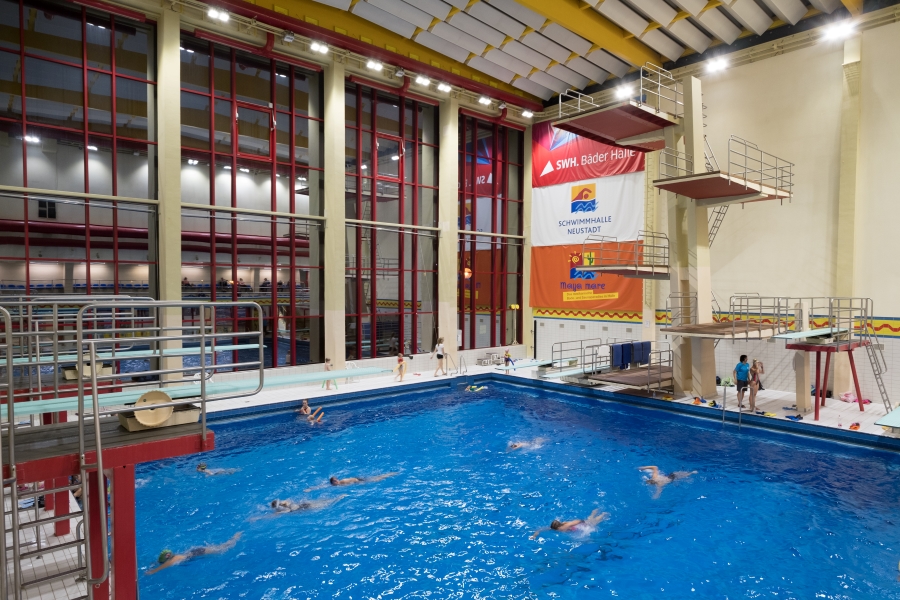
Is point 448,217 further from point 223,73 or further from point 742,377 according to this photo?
point 742,377

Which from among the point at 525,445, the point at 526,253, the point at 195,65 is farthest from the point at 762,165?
the point at 195,65

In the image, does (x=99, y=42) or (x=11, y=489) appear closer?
(x=11, y=489)

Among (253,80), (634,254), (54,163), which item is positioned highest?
(253,80)

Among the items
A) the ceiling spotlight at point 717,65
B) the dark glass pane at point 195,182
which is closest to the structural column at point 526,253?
the ceiling spotlight at point 717,65

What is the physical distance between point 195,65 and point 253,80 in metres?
1.54

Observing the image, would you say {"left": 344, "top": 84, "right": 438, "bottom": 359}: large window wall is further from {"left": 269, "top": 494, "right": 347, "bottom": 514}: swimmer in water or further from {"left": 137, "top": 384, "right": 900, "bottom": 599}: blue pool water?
{"left": 269, "top": 494, "right": 347, "bottom": 514}: swimmer in water

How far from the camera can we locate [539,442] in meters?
11.1

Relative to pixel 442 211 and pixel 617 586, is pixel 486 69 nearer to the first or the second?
pixel 442 211

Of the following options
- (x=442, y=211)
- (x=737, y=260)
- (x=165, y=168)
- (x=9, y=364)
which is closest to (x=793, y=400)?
(x=737, y=260)

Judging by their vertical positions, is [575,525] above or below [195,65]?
below

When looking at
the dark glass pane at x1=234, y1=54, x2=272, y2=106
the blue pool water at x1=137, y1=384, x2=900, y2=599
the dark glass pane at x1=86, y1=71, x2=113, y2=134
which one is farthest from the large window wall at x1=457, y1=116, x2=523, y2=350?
the dark glass pane at x1=86, y1=71, x2=113, y2=134

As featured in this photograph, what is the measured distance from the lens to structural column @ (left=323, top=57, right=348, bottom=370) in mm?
15852

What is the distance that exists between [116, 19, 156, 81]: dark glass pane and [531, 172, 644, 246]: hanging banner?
44.0 ft

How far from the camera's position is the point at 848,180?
13172 mm
